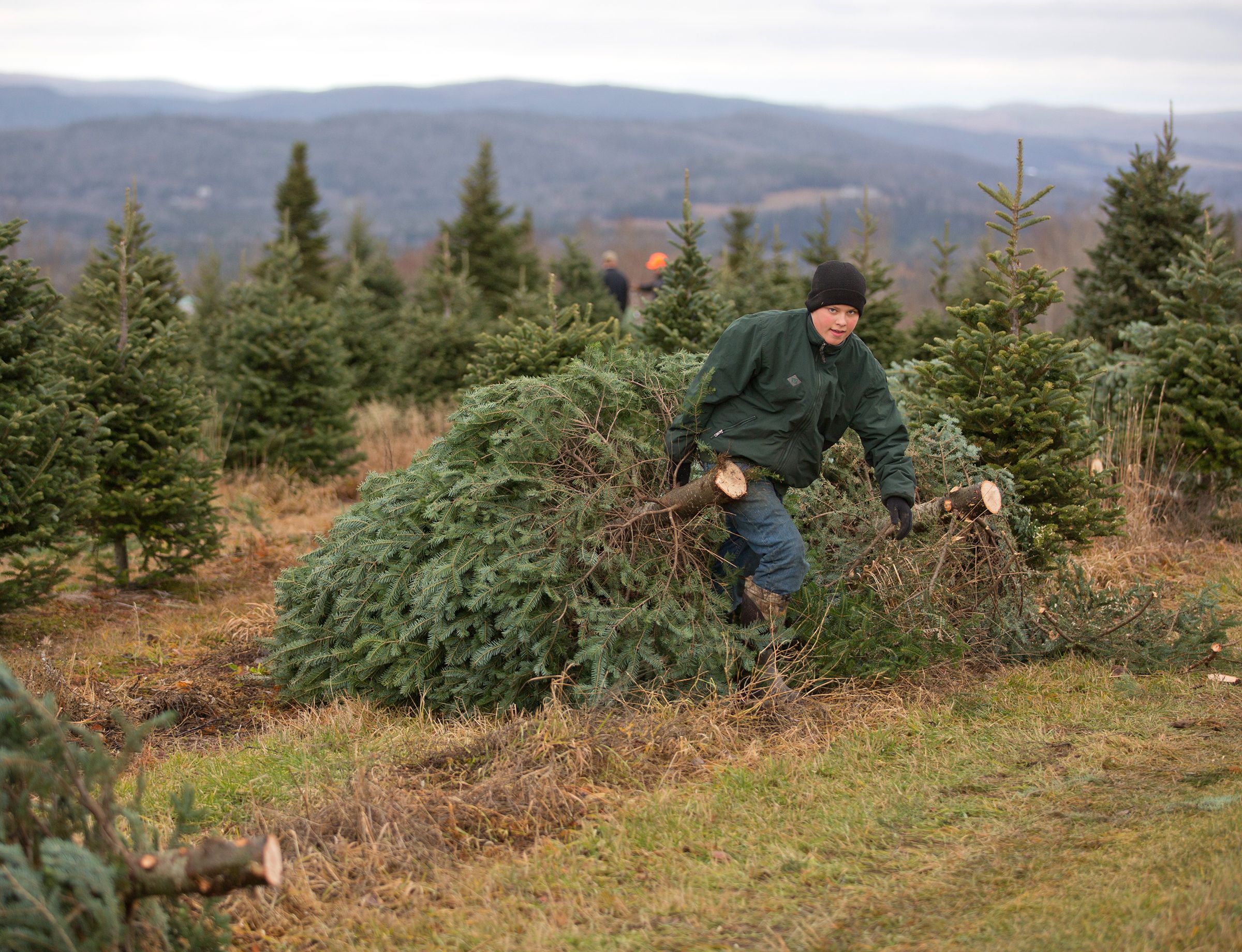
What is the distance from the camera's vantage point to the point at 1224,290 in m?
8.77

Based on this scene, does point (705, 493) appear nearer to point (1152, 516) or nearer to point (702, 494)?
point (702, 494)

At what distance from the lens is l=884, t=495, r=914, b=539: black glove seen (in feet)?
15.7

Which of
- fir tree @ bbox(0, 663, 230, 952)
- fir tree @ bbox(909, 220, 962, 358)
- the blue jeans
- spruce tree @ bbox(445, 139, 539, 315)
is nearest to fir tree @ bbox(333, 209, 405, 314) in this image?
spruce tree @ bbox(445, 139, 539, 315)

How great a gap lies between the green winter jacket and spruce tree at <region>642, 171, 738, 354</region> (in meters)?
4.69

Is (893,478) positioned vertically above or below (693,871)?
above

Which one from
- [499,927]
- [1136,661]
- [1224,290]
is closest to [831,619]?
[1136,661]

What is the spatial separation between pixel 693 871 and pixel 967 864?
896 mm

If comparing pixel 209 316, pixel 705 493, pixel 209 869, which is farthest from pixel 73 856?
pixel 209 316

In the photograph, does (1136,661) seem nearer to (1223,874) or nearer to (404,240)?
(1223,874)

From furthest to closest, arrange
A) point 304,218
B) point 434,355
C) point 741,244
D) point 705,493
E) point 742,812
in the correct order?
point 304,218
point 741,244
point 434,355
point 705,493
point 742,812

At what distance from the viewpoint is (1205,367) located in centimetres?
848

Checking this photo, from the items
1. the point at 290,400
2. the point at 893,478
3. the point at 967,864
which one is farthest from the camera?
the point at 290,400

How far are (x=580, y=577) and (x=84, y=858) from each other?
2.62m

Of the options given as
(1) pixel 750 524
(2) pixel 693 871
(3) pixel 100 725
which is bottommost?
(3) pixel 100 725
